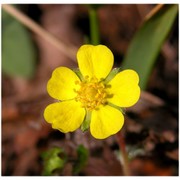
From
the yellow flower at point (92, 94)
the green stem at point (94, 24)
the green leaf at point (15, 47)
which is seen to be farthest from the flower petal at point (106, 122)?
the green leaf at point (15, 47)

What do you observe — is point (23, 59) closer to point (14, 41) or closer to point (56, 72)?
point (14, 41)

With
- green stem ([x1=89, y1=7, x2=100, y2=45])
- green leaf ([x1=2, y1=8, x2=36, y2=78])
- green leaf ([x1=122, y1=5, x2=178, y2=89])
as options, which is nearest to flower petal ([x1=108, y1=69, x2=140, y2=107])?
green leaf ([x1=122, y1=5, x2=178, y2=89])

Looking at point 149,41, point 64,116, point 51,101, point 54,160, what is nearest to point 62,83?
point 64,116

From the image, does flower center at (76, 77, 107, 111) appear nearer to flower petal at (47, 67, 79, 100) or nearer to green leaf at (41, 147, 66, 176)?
flower petal at (47, 67, 79, 100)

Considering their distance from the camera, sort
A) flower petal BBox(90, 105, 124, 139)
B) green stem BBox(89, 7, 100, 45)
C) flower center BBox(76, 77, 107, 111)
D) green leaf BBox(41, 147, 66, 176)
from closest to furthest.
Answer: flower petal BBox(90, 105, 124, 139) < flower center BBox(76, 77, 107, 111) < green leaf BBox(41, 147, 66, 176) < green stem BBox(89, 7, 100, 45)

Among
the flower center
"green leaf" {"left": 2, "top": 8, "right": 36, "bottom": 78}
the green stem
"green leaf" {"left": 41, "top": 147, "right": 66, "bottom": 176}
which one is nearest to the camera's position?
the flower center

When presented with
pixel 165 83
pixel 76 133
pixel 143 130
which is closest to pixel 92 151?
pixel 76 133

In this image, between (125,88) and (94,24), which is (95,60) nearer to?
(125,88)
